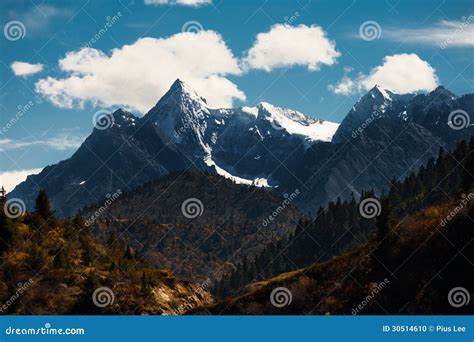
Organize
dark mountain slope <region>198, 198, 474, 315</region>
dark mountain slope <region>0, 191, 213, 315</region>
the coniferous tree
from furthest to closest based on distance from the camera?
the coniferous tree < dark mountain slope <region>0, 191, 213, 315</region> < dark mountain slope <region>198, 198, 474, 315</region>

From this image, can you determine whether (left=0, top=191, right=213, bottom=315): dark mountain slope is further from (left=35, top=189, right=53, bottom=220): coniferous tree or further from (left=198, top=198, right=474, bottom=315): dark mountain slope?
(left=198, top=198, right=474, bottom=315): dark mountain slope

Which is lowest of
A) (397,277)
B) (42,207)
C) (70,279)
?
(70,279)

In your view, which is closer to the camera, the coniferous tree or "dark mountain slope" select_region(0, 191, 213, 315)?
"dark mountain slope" select_region(0, 191, 213, 315)

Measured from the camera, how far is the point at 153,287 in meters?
70.9

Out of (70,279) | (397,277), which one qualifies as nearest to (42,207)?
(70,279)

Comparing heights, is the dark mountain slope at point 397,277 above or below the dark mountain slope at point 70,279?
above

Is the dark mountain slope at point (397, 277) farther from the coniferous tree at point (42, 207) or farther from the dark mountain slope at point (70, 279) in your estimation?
the coniferous tree at point (42, 207)

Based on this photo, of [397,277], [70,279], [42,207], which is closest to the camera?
[397,277]

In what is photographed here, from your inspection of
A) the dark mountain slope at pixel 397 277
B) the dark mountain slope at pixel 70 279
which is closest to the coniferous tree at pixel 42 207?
the dark mountain slope at pixel 70 279

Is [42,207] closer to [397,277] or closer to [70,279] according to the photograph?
[70,279]

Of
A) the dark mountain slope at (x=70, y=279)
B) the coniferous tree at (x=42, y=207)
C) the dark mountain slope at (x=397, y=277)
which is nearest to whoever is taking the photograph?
the dark mountain slope at (x=397, y=277)

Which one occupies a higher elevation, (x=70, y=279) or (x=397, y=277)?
(x=397, y=277)

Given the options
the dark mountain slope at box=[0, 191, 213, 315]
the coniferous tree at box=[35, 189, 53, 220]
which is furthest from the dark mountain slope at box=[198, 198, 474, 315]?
the coniferous tree at box=[35, 189, 53, 220]

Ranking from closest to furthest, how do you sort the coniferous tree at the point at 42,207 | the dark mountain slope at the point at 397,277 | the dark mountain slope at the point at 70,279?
the dark mountain slope at the point at 397,277, the dark mountain slope at the point at 70,279, the coniferous tree at the point at 42,207
